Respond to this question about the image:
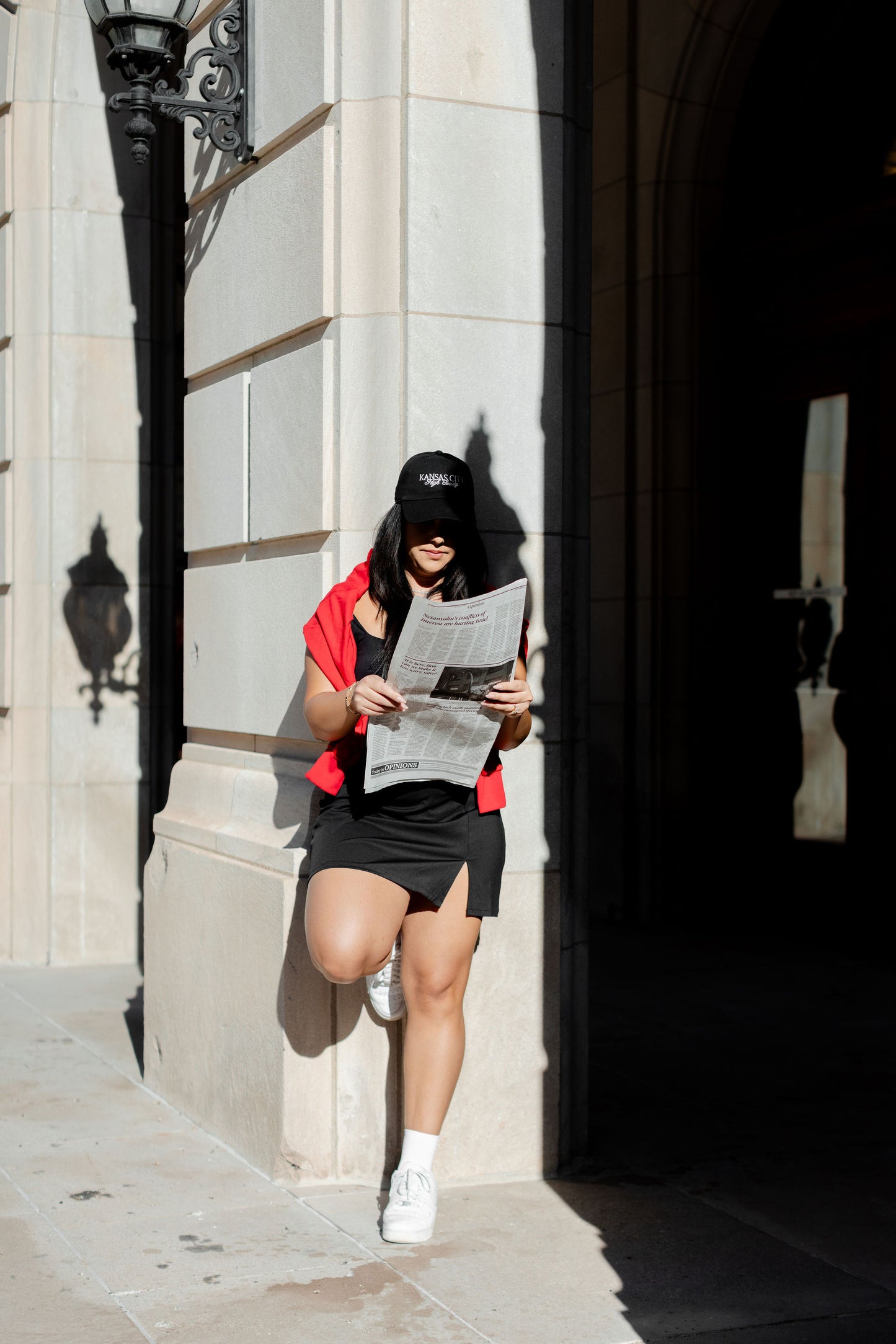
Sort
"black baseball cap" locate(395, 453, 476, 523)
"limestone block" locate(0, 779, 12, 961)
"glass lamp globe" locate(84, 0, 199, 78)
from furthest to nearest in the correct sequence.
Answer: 1. "limestone block" locate(0, 779, 12, 961)
2. "glass lamp globe" locate(84, 0, 199, 78)
3. "black baseball cap" locate(395, 453, 476, 523)

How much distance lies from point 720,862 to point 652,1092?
4374 mm

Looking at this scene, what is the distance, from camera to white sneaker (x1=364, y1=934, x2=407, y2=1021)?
4992 mm

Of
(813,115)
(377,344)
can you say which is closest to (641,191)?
(813,115)

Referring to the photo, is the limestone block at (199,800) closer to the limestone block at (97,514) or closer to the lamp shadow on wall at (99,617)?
the lamp shadow on wall at (99,617)

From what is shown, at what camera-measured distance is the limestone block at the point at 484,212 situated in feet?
17.2

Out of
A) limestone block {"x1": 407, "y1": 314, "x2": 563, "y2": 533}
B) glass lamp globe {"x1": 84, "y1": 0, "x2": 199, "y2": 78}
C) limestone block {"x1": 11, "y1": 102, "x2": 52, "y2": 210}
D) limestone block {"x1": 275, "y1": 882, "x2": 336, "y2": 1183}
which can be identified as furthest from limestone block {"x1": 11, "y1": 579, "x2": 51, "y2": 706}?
limestone block {"x1": 407, "y1": 314, "x2": 563, "y2": 533}

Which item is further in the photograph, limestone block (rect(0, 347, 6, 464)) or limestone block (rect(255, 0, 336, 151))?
limestone block (rect(0, 347, 6, 464))

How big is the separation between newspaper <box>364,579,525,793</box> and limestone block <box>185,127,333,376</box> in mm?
1607

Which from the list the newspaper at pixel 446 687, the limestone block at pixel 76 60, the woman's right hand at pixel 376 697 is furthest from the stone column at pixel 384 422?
the limestone block at pixel 76 60

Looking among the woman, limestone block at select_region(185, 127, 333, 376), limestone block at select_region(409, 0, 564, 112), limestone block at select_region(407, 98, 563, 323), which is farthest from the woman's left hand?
limestone block at select_region(409, 0, 564, 112)

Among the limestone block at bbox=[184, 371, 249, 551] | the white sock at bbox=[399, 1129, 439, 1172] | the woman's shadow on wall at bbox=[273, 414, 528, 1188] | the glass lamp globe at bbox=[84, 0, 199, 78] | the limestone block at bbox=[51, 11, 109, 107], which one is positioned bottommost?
the white sock at bbox=[399, 1129, 439, 1172]

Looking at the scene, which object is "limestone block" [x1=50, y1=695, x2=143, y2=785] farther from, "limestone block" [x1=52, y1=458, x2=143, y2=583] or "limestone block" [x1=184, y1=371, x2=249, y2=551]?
"limestone block" [x1=184, y1=371, x2=249, y2=551]

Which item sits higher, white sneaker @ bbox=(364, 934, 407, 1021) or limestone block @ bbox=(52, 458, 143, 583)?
limestone block @ bbox=(52, 458, 143, 583)

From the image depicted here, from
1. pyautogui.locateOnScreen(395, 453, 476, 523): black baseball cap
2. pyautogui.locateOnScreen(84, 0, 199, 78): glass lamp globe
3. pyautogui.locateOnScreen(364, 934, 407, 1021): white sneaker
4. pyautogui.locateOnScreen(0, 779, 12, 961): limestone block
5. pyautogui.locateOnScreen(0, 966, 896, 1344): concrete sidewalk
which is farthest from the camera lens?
pyautogui.locateOnScreen(0, 779, 12, 961): limestone block
